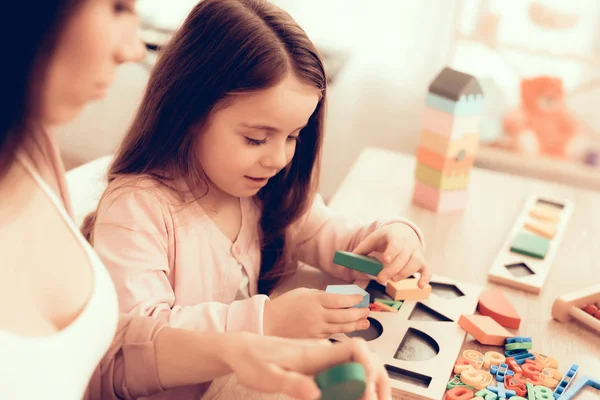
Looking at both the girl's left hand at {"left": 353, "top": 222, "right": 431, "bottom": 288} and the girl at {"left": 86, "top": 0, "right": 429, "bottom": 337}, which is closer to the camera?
the girl at {"left": 86, "top": 0, "right": 429, "bottom": 337}

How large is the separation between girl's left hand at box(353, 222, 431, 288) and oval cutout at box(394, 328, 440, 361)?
8 cm

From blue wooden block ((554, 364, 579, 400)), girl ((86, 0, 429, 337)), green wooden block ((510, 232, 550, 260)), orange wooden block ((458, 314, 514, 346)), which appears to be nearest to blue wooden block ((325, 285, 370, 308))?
girl ((86, 0, 429, 337))

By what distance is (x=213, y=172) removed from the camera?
0.88 metres

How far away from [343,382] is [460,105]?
28.7 inches

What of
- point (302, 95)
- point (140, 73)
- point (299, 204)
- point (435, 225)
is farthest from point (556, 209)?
point (140, 73)

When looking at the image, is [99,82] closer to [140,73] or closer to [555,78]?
[555,78]

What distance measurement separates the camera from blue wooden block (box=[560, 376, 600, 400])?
76 centimetres

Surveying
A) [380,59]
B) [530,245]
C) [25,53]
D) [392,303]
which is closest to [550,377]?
[392,303]

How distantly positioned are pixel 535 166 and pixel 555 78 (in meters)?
0.26

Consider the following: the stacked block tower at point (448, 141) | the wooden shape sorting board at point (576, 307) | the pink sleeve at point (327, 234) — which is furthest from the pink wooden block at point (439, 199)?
the wooden shape sorting board at point (576, 307)

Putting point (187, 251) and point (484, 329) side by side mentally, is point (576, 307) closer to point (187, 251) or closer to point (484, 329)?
point (484, 329)

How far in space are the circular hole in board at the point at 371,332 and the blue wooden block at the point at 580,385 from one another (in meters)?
0.22

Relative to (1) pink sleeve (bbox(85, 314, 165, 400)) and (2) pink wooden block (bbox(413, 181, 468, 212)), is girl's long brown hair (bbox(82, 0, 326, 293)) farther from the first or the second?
(2) pink wooden block (bbox(413, 181, 468, 212))

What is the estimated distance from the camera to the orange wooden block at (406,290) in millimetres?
926
